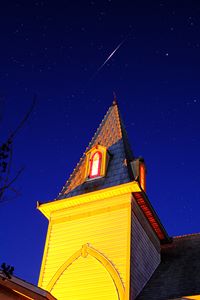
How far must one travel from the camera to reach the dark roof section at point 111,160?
62.0ft

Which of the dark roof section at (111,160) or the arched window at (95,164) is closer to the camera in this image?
the dark roof section at (111,160)

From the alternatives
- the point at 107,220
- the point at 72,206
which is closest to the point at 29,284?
the point at 107,220

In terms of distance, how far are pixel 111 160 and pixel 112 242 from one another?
4.74 m

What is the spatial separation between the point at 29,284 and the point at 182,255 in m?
10.9

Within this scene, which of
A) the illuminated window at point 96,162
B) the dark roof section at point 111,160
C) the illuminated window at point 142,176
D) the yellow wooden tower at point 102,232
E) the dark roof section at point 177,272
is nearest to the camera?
the dark roof section at point 177,272

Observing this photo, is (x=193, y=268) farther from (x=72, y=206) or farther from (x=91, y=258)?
(x=72, y=206)

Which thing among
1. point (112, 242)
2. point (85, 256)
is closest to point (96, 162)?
point (112, 242)

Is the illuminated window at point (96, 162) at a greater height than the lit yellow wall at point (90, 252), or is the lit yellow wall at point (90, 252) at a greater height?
the illuminated window at point (96, 162)

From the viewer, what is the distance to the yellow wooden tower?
16047 millimetres

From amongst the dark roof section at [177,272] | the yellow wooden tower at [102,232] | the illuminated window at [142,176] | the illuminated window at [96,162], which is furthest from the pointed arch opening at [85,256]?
the illuminated window at [142,176]

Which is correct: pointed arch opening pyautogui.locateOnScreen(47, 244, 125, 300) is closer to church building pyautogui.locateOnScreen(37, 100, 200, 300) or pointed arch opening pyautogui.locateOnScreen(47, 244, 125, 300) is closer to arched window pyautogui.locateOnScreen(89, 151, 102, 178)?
church building pyautogui.locateOnScreen(37, 100, 200, 300)

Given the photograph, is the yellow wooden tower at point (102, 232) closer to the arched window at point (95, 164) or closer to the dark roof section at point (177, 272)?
A: the arched window at point (95, 164)

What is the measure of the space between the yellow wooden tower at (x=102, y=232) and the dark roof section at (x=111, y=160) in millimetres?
51

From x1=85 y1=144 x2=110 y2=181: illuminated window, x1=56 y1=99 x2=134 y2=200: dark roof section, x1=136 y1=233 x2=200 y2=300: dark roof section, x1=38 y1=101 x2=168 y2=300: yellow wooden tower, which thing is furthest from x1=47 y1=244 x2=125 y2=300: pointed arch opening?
x1=85 y1=144 x2=110 y2=181: illuminated window
